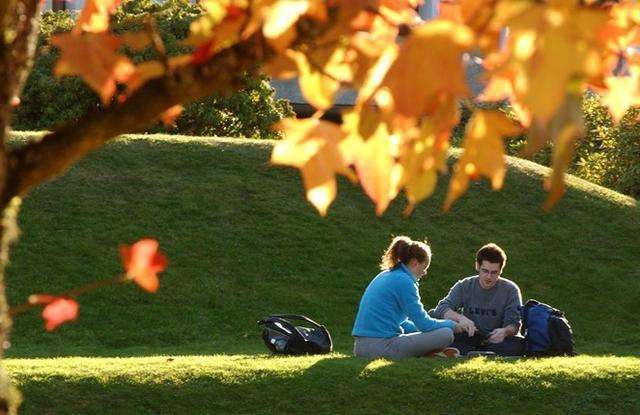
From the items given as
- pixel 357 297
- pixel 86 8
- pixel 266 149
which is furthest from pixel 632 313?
pixel 86 8

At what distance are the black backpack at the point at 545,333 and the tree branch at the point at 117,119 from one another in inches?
293

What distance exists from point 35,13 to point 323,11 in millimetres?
634

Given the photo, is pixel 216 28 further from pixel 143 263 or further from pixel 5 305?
pixel 5 305

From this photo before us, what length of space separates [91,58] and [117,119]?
0.12m

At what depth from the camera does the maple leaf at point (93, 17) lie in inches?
97.9

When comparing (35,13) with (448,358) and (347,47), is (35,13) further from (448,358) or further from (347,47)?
(448,358)

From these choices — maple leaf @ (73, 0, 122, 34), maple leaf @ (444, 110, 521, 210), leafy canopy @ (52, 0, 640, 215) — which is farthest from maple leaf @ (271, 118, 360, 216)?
maple leaf @ (73, 0, 122, 34)

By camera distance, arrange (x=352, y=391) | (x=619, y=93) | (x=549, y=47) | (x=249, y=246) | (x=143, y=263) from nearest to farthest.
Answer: (x=549, y=47) < (x=619, y=93) < (x=143, y=263) < (x=352, y=391) < (x=249, y=246)

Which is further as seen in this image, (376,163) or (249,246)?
(249,246)

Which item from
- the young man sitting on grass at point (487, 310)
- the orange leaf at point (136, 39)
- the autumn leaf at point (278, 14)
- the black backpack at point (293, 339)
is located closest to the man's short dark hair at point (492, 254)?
the young man sitting on grass at point (487, 310)

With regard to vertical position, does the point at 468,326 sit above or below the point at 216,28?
below

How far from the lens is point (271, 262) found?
575 inches

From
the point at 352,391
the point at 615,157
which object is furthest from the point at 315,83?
the point at 615,157

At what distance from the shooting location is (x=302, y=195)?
16.3 m
